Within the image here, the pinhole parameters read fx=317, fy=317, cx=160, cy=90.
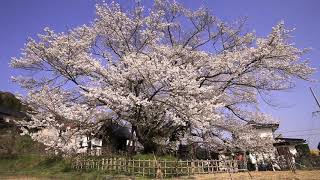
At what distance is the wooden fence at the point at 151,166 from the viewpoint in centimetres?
1520

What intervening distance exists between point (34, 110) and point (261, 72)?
14353mm

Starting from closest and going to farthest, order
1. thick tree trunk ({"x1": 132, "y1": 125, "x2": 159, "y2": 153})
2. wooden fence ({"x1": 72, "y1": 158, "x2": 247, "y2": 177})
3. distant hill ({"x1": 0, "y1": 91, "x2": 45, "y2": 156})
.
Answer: wooden fence ({"x1": 72, "y1": 158, "x2": 247, "y2": 177}) < thick tree trunk ({"x1": 132, "y1": 125, "x2": 159, "y2": 153}) < distant hill ({"x1": 0, "y1": 91, "x2": 45, "y2": 156})

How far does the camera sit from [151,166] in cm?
1527

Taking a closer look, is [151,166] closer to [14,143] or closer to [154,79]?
[154,79]

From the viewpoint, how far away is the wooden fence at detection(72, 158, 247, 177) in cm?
1520

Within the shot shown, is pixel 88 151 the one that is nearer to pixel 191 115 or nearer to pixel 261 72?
pixel 191 115

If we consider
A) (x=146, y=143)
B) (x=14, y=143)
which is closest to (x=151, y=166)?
(x=146, y=143)

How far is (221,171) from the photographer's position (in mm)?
17969

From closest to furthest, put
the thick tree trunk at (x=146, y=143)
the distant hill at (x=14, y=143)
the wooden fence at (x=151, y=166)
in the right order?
the wooden fence at (x=151, y=166)
the thick tree trunk at (x=146, y=143)
the distant hill at (x=14, y=143)

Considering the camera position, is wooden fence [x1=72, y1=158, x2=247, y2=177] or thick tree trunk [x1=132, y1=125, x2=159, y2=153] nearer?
wooden fence [x1=72, y1=158, x2=247, y2=177]

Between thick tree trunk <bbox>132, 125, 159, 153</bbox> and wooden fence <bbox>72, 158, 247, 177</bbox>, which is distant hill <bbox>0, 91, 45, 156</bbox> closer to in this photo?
wooden fence <bbox>72, 158, 247, 177</bbox>

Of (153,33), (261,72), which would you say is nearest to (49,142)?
(153,33)

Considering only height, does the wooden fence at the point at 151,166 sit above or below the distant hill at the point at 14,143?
below

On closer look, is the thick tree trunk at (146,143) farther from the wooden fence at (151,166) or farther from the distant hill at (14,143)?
the distant hill at (14,143)
